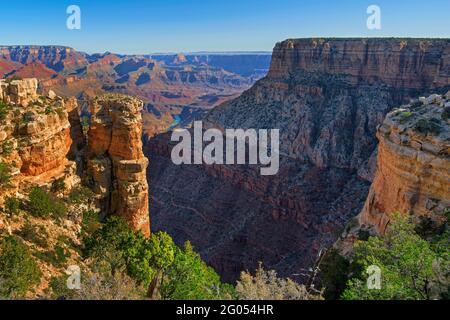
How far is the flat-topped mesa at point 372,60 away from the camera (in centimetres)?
7062

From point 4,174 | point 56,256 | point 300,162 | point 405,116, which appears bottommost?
point 300,162

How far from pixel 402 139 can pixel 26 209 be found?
2292 cm

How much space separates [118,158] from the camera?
33.2 metres

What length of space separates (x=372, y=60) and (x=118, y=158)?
5948 cm

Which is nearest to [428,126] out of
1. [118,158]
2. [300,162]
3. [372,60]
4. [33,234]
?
[118,158]

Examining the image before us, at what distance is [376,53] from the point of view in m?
76.9

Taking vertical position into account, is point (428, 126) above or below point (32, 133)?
above

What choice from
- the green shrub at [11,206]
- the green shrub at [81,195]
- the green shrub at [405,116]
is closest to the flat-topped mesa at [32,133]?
the green shrub at [81,195]

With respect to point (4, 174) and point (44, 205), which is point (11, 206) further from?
point (44, 205)

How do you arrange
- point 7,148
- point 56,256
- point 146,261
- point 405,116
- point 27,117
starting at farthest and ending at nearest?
1. point 27,117
2. point 405,116
3. point 7,148
4. point 146,261
5. point 56,256

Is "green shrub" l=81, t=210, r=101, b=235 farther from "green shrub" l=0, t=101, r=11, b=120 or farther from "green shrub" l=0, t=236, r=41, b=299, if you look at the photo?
"green shrub" l=0, t=101, r=11, b=120

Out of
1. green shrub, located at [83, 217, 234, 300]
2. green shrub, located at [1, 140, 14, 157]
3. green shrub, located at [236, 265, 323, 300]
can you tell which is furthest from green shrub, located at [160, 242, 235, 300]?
green shrub, located at [1, 140, 14, 157]

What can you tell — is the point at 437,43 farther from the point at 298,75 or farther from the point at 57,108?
the point at 57,108
